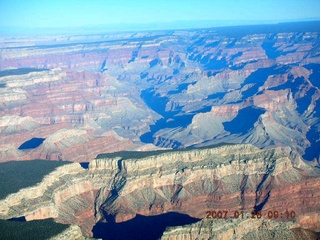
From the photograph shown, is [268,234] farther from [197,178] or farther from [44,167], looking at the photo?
[44,167]

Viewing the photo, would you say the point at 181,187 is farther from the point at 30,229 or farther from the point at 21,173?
the point at 30,229

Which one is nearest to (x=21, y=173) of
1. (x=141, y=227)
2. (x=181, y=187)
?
(x=141, y=227)

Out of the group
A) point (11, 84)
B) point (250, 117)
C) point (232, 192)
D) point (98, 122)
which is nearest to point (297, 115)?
point (250, 117)

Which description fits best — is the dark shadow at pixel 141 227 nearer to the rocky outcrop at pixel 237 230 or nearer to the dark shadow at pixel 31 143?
the rocky outcrop at pixel 237 230

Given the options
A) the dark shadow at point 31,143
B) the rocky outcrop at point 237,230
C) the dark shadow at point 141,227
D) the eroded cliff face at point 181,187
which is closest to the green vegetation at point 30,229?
the rocky outcrop at point 237,230

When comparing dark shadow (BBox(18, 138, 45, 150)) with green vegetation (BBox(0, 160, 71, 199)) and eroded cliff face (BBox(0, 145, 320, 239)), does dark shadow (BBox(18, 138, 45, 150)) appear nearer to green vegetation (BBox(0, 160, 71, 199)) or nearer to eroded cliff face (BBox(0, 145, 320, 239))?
green vegetation (BBox(0, 160, 71, 199))

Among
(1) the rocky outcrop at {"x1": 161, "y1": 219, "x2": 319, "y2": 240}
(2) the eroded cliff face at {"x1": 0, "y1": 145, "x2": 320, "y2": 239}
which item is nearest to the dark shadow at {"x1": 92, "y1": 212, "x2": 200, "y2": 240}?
(2) the eroded cliff face at {"x1": 0, "y1": 145, "x2": 320, "y2": 239}

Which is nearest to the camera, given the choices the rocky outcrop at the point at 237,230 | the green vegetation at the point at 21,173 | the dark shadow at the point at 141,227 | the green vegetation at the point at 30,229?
the rocky outcrop at the point at 237,230
